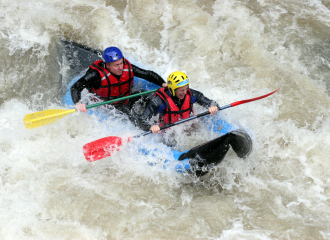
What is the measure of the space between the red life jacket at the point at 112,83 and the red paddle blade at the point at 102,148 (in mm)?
830

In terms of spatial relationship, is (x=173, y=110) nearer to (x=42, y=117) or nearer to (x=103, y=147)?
(x=103, y=147)

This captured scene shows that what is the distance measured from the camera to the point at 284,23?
565 cm

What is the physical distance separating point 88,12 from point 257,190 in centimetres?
511

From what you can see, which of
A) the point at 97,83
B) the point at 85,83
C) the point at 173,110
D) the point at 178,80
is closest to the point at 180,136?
the point at 173,110

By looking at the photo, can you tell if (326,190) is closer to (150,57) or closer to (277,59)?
(277,59)

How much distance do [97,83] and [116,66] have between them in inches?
15.3

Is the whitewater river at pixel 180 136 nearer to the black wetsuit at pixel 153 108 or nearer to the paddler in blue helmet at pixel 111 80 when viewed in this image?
the black wetsuit at pixel 153 108

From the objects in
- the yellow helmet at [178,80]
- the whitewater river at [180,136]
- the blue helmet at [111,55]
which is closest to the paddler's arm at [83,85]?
the blue helmet at [111,55]

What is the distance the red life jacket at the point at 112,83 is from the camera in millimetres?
3858

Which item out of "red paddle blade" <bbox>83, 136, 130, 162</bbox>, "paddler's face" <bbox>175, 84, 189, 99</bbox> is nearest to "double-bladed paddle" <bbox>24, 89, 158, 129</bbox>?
"red paddle blade" <bbox>83, 136, 130, 162</bbox>

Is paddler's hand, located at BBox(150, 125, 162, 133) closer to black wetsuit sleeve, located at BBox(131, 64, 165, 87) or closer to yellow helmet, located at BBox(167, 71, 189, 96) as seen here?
yellow helmet, located at BBox(167, 71, 189, 96)

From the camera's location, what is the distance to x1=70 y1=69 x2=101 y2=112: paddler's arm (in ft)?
12.0

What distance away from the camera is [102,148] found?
346 centimetres

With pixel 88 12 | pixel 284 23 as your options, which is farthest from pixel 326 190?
pixel 88 12
